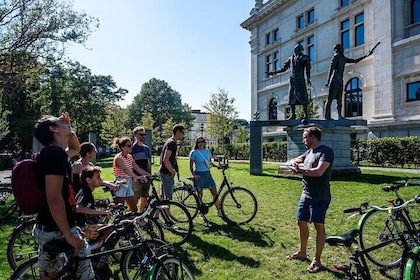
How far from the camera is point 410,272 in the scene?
111 inches

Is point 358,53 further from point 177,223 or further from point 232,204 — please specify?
point 177,223

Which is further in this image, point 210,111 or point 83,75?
point 83,75

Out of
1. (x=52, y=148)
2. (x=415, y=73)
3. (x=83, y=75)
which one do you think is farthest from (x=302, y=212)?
(x=83, y=75)

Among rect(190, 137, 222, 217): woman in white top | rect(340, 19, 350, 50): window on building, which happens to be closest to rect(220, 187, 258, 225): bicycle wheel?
rect(190, 137, 222, 217): woman in white top

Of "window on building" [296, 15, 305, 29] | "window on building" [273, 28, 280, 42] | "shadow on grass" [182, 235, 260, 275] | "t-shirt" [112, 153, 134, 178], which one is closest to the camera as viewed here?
"shadow on grass" [182, 235, 260, 275]

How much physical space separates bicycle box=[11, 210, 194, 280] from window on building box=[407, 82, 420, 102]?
78.1 ft

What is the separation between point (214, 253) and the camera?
16.9ft

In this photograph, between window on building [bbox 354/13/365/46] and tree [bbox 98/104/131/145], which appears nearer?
window on building [bbox 354/13/365/46]

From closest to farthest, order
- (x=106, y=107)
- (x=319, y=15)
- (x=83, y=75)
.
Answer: (x=319, y=15)
(x=83, y=75)
(x=106, y=107)

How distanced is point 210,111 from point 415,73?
62.9ft

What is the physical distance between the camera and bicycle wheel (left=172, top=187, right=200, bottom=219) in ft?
22.2

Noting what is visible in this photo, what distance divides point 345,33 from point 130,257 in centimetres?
2940

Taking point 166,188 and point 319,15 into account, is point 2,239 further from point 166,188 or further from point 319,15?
point 319,15

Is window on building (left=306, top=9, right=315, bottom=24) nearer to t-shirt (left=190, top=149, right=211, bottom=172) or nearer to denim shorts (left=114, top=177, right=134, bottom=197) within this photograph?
t-shirt (left=190, top=149, right=211, bottom=172)
